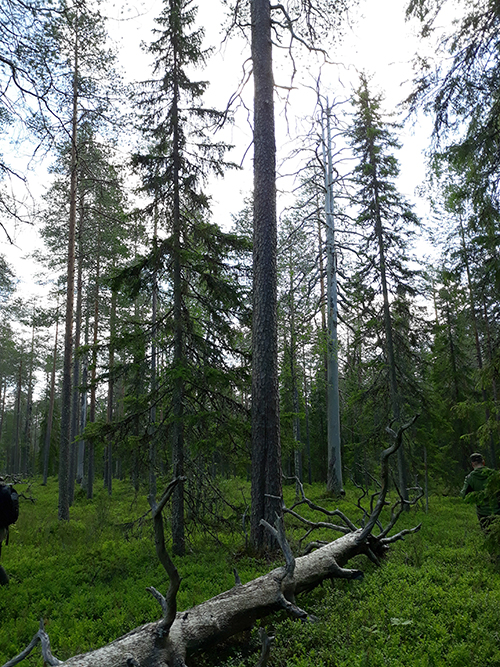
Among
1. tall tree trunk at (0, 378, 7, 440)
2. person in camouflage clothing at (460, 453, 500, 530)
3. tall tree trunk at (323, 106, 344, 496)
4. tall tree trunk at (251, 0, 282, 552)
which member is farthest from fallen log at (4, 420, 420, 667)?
tall tree trunk at (0, 378, 7, 440)

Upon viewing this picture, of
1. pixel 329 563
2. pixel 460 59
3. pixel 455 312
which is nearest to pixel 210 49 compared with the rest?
pixel 460 59

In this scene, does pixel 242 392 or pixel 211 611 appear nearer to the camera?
pixel 211 611

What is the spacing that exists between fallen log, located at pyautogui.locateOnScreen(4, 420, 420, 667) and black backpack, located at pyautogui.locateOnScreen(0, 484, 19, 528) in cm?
292

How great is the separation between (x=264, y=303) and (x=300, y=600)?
14.4 ft

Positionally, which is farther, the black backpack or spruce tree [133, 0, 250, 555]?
spruce tree [133, 0, 250, 555]

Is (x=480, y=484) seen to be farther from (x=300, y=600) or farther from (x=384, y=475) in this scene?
(x=300, y=600)

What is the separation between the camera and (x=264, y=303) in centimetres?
726

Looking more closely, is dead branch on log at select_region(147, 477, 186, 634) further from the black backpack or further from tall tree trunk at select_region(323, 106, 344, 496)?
tall tree trunk at select_region(323, 106, 344, 496)

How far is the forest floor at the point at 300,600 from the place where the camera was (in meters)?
3.56

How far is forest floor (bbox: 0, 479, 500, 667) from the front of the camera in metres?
3.56

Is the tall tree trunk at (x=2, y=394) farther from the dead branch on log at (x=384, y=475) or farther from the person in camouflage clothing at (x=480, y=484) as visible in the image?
the person in camouflage clothing at (x=480, y=484)

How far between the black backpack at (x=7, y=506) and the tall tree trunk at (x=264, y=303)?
11.3 ft

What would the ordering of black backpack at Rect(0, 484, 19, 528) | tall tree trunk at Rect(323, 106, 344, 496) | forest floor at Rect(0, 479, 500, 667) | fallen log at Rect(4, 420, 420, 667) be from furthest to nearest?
tall tree trunk at Rect(323, 106, 344, 496) < black backpack at Rect(0, 484, 19, 528) < forest floor at Rect(0, 479, 500, 667) < fallen log at Rect(4, 420, 420, 667)

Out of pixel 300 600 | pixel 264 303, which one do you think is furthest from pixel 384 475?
pixel 264 303
